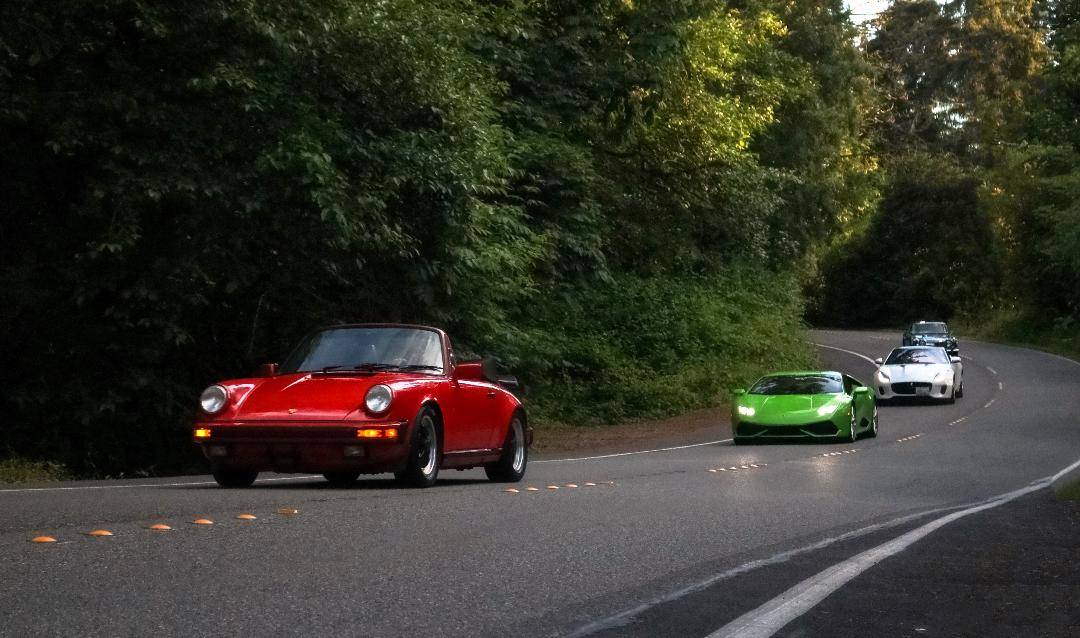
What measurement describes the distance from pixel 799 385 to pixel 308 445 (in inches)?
610

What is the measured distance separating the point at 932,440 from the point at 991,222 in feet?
230

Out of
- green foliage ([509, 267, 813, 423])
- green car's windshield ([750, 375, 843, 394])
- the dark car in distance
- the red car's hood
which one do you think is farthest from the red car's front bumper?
the dark car in distance

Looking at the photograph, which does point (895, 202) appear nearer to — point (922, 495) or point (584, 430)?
point (584, 430)

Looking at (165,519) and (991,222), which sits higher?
(991,222)

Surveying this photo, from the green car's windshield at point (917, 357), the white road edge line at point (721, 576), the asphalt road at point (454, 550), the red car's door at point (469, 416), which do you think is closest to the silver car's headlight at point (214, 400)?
the asphalt road at point (454, 550)

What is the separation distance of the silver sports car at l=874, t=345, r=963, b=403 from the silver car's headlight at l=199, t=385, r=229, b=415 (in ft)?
94.0

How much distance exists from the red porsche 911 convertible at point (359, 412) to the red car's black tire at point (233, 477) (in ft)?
0.04

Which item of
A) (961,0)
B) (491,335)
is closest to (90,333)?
(491,335)

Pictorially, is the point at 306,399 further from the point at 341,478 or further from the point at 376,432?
the point at 341,478

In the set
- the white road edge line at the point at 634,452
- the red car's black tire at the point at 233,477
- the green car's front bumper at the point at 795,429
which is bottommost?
the white road edge line at the point at 634,452

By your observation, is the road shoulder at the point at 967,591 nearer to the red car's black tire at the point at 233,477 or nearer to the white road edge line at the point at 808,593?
Answer: the white road edge line at the point at 808,593

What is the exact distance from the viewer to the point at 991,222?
94.4 metres

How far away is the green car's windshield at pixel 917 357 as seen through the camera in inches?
1630

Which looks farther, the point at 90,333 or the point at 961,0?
the point at 961,0
